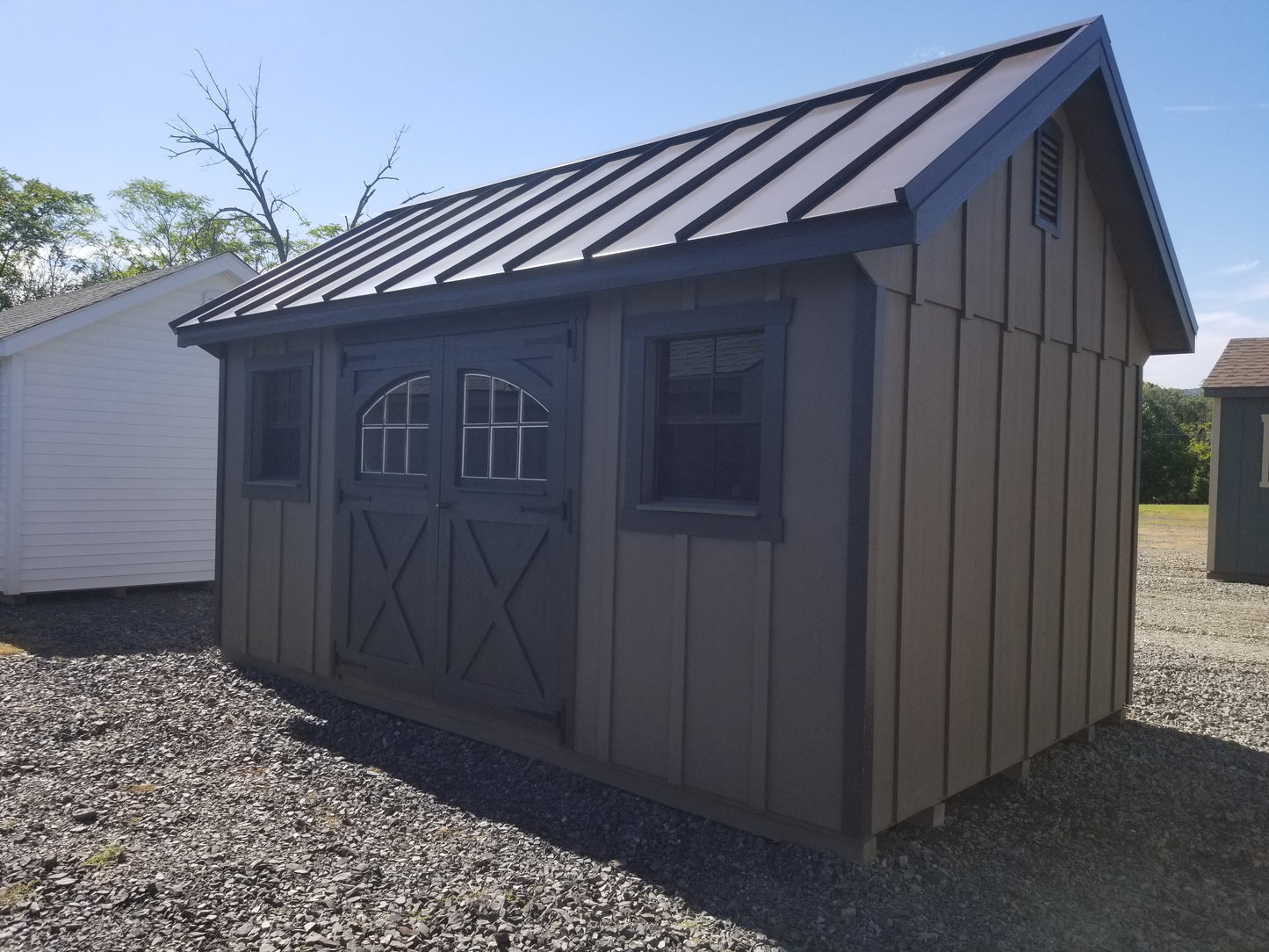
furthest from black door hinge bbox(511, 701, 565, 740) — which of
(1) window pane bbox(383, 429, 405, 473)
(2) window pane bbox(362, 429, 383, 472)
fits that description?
(2) window pane bbox(362, 429, 383, 472)

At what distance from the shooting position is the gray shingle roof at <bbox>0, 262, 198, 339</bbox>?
37.4 feet

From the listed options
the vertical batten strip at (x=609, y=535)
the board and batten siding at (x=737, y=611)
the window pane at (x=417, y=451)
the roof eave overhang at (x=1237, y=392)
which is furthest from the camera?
the roof eave overhang at (x=1237, y=392)

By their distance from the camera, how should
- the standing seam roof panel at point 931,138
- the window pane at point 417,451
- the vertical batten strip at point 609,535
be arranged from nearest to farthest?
the standing seam roof panel at point 931,138, the vertical batten strip at point 609,535, the window pane at point 417,451

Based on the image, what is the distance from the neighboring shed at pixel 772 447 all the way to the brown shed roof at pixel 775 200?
24mm

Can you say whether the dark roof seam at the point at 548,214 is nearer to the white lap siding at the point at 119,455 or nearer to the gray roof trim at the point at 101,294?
the white lap siding at the point at 119,455

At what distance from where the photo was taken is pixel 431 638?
6090 millimetres

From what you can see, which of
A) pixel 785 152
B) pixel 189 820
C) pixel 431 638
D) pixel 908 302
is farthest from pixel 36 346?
pixel 908 302

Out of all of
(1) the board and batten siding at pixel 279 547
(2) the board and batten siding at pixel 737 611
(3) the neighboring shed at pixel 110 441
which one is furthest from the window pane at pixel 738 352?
(3) the neighboring shed at pixel 110 441

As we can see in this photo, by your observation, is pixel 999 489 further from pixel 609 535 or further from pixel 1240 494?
pixel 1240 494

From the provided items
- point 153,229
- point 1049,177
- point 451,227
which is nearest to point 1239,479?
point 1049,177

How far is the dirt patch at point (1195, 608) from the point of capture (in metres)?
9.88

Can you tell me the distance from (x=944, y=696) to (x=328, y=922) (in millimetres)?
2780

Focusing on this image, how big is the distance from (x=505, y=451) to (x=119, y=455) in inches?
310

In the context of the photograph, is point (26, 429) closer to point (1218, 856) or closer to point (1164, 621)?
point (1218, 856)
